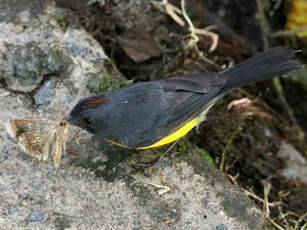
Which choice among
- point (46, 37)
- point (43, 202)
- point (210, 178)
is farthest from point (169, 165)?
point (46, 37)

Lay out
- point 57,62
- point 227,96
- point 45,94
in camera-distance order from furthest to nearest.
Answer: point 227,96 < point 57,62 < point 45,94

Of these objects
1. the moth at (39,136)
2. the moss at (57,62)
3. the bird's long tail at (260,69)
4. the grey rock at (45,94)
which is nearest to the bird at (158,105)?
the bird's long tail at (260,69)

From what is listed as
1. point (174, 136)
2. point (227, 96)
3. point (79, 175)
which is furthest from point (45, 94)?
point (227, 96)

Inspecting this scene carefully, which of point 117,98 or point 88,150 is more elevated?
point 117,98

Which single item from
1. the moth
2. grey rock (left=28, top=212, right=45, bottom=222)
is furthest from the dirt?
grey rock (left=28, top=212, right=45, bottom=222)

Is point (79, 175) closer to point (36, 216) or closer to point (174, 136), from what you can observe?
point (36, 216)

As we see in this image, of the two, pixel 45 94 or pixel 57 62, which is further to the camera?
pixel 57 62

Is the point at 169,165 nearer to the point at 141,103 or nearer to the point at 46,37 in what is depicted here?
the point at 141,103
